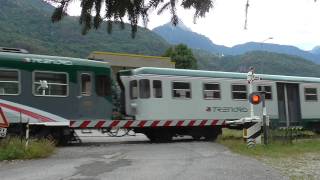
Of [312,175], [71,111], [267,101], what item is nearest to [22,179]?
[312,175]

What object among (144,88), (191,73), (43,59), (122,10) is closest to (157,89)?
(144,88)

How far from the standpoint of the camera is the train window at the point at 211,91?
21.0 m

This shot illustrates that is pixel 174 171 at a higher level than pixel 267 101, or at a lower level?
lower

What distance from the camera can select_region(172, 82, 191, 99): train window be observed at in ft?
66.4

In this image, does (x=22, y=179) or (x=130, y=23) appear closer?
(x=130, y=23)

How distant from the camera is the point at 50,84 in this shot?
1744 centimetres

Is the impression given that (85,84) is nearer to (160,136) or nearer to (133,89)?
(133,89)

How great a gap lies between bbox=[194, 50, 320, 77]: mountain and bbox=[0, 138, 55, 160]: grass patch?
6320 cm

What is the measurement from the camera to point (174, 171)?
10.2 metres

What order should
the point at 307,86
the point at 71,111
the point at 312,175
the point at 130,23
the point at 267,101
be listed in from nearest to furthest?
the point at 130,23, the point at 312,175, the point at 71,111, the point at 267,101, the point at 307,86

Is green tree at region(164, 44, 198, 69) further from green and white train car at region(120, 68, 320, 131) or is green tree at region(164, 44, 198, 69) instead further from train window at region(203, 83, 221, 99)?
train window at region(203, 83, 221, 99)

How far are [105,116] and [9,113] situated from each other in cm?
360

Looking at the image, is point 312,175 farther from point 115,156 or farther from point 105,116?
point 105,116

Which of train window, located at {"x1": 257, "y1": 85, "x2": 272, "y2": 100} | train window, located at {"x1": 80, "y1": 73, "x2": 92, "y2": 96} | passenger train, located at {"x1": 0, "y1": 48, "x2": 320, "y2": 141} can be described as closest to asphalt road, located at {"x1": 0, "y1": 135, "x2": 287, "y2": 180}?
passenger train, located at {"x1": 0, "y1": 48, "x2": 320, "y2": 141}
